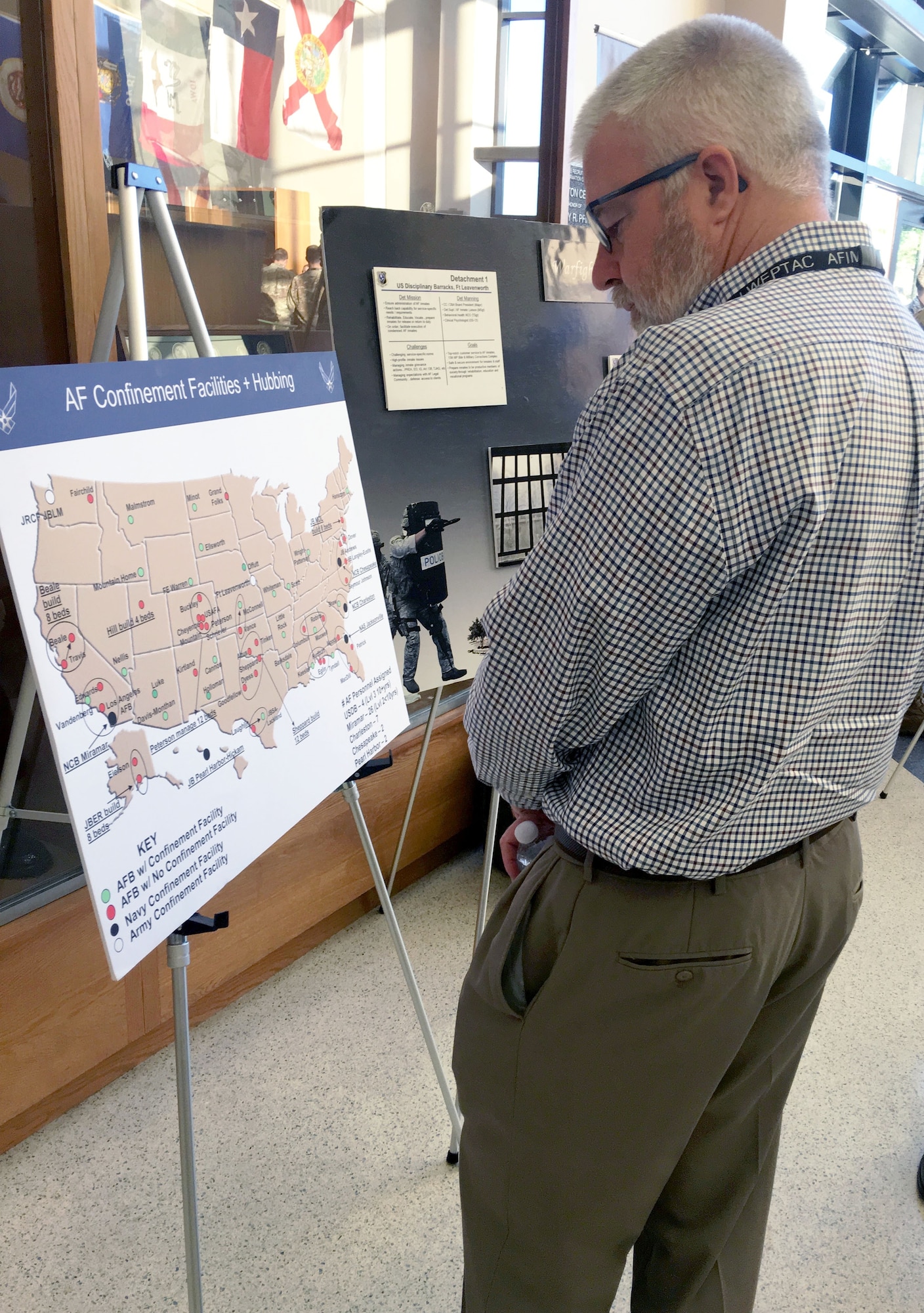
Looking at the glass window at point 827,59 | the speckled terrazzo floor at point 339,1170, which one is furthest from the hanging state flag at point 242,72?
the glass window at point 827,59

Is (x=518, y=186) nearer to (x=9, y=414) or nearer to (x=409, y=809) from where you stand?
(x=409, y=809)

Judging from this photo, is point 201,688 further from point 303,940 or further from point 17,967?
point 303,940

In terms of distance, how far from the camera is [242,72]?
2039mm

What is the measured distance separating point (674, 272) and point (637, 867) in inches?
23.4

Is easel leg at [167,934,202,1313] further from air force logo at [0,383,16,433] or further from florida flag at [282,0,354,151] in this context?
florida flag at [282,0,354,151]

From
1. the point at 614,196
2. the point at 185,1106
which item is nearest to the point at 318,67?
the point at 614,196

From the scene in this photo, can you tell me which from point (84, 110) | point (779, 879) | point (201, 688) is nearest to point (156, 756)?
point (201, 688)

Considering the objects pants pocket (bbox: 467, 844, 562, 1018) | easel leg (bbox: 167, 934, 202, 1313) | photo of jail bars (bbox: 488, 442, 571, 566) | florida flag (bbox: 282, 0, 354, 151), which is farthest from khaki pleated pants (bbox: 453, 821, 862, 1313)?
florida flag (bbox: 282, 0, 354, 151)

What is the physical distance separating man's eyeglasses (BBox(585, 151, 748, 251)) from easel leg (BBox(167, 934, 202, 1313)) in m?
0.89

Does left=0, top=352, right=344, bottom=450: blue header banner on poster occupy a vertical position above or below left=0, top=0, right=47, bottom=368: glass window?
below

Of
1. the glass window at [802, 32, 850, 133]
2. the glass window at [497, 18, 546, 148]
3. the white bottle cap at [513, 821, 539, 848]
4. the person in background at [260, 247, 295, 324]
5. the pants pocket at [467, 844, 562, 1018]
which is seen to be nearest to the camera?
the pants pocket at [467, 844, 562, 1018]

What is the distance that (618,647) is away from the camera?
0.81 meters

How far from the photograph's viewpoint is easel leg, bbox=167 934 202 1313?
1004 millimetres

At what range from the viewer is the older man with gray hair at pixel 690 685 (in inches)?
29.8
